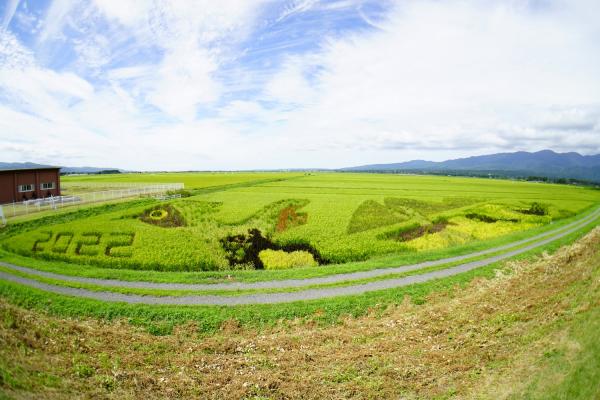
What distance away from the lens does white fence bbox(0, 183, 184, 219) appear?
112ft

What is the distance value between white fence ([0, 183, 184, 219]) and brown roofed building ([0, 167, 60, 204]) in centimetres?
224

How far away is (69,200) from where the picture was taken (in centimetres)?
Answer: 4266

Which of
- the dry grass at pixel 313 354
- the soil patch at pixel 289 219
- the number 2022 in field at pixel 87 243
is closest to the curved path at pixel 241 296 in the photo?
the dry grass at pixel 313 354

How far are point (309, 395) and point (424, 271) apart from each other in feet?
42.0

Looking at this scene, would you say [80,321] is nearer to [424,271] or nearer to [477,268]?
[424,271]

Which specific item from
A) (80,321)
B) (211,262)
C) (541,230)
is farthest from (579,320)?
(541,230)

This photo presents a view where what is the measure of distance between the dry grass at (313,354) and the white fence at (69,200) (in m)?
29.6

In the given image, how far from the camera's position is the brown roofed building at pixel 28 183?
38.8m

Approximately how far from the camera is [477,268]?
19.0 metres

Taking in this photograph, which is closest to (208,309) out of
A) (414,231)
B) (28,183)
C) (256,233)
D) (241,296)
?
(241,296)

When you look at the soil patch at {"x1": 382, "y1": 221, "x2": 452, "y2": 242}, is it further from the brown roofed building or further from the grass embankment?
the brown roofed building

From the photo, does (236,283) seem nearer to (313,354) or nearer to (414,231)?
(313,354)

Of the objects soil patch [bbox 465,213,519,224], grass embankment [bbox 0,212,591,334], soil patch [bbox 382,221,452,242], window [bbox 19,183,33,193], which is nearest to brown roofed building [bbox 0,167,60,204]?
window [bbox 19,183,33,193]

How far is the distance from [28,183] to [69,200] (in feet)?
17.9
